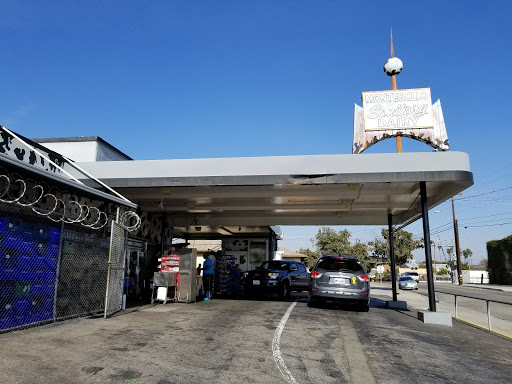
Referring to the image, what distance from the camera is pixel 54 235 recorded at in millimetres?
8961

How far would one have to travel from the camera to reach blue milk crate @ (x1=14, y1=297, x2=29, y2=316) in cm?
768

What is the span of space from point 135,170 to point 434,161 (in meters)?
8.01

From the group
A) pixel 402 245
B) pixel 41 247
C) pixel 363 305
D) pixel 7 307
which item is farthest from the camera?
pixel 402 245

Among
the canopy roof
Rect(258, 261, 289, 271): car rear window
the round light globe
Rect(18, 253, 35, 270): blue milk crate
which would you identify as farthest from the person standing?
the round light globe

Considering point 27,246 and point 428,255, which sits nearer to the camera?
point 27,246

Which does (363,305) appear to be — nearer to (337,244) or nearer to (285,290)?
(285,290)

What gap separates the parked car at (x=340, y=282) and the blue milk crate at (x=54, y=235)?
729 cm

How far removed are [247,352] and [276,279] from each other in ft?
32.5

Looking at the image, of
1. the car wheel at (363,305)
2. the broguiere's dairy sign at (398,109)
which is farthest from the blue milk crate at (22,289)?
the broguiere's dairy sign at (398,109)

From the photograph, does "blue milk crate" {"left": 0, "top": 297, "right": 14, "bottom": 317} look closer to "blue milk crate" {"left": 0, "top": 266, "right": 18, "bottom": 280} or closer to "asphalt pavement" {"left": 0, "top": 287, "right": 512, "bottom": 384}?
"blue milk crate" {"left": 0, "top": 266, "right": 18, "bottom": 280}

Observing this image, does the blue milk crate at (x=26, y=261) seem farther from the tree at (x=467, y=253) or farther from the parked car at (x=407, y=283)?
the tree at (x=467, y=253)

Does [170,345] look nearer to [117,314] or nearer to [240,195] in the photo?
[117,314]

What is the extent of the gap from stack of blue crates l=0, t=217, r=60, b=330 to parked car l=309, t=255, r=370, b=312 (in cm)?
727

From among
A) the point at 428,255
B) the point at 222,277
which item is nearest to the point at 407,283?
the point at 222,277
